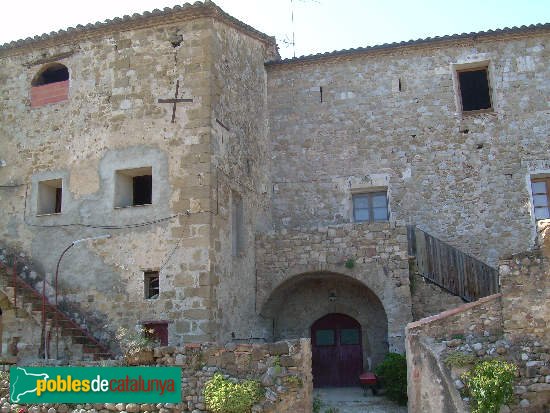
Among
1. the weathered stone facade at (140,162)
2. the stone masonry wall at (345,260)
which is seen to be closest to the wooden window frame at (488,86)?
the stone masonry wall at (345,260)

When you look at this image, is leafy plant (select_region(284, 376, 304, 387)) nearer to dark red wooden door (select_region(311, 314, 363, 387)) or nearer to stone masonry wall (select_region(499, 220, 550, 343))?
stone masonry wall (select_region(499, 220, 550, 343))

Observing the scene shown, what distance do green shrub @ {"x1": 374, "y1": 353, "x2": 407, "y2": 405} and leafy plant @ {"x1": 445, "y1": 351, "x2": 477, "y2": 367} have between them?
2.44 m

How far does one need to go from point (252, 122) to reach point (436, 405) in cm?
911

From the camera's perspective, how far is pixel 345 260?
15.9 metres

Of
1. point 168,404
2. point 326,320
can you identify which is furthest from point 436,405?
point 326,320

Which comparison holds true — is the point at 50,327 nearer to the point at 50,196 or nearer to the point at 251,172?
the point at 50,196

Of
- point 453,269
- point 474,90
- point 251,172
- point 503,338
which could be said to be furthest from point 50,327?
point 474,90

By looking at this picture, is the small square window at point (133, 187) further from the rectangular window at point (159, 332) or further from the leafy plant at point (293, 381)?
the leafy plant at point (293, 381)

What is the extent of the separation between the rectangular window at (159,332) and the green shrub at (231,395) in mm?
3166

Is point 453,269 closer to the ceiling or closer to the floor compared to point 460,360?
closer to the ceiling

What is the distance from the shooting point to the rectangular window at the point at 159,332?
46.9 feet

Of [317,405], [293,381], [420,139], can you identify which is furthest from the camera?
[420,139]

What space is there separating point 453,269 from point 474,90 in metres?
5.74

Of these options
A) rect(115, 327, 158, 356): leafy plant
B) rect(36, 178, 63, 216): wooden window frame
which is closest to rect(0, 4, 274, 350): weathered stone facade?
rect(36, 178, 63, 216): wooden window frame
